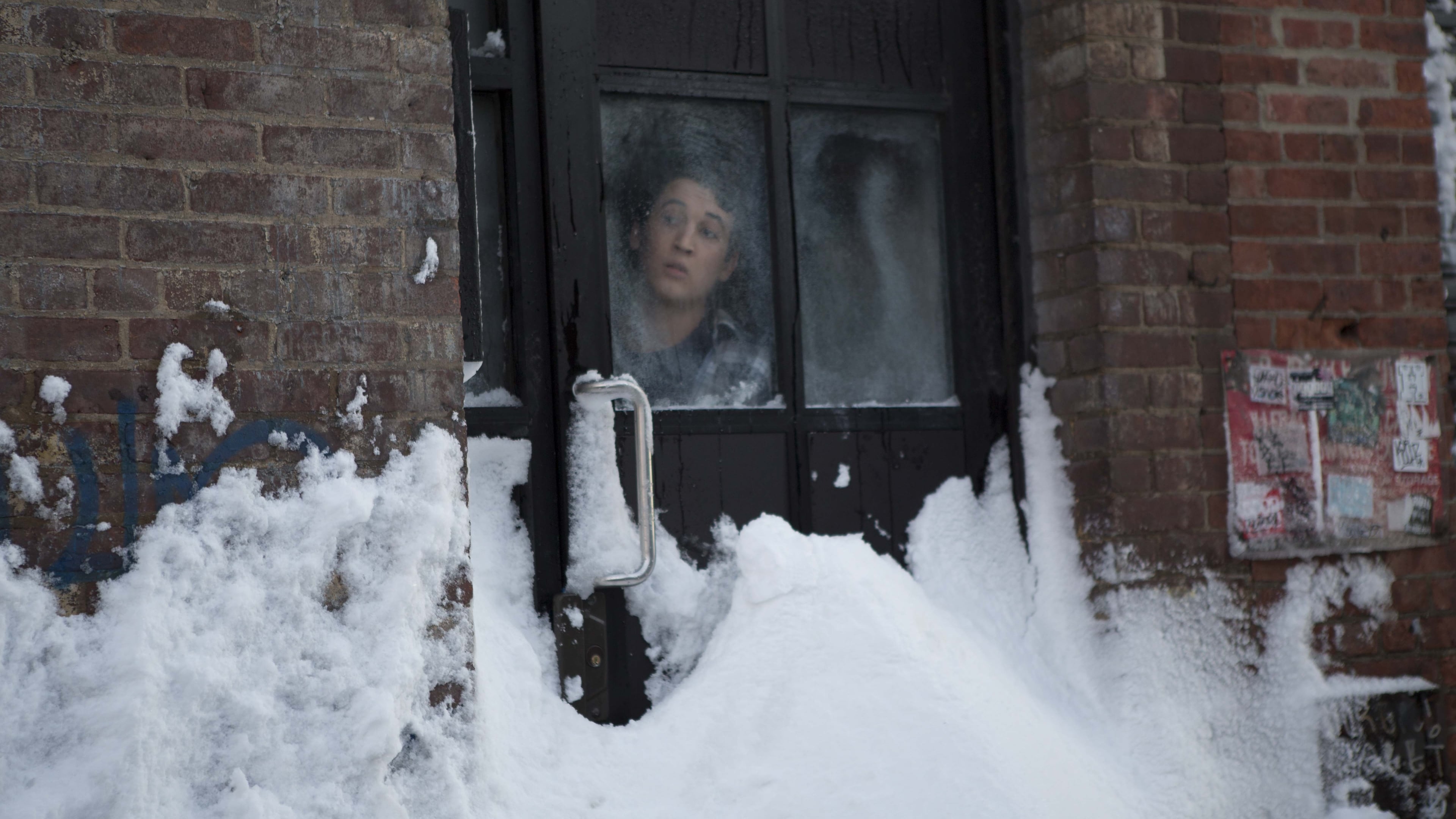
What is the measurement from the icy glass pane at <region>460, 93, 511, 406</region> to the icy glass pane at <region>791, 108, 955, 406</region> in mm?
695

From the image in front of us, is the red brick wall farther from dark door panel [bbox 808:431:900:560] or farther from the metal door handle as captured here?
dark door panel [bbox 808:431:900:560]

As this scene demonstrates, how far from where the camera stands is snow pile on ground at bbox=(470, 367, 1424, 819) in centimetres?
253

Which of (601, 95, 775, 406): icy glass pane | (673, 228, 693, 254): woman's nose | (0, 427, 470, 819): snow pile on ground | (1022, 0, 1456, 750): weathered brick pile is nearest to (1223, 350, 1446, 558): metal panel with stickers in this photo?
(1022, 0, 1456, 750): weathered brick pile

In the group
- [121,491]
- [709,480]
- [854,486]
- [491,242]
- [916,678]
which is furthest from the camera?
[854,486]

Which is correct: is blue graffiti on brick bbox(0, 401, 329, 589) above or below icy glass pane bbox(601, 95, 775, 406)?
below

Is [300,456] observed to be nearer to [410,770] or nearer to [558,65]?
[410,770]

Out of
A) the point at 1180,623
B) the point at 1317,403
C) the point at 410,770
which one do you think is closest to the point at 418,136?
the point at 410,770

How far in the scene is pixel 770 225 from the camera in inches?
119

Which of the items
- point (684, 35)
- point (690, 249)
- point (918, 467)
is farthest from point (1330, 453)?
point (684, 35)

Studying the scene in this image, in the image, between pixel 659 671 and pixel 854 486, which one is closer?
pixel 659 671

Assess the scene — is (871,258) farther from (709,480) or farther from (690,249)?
(709,480)

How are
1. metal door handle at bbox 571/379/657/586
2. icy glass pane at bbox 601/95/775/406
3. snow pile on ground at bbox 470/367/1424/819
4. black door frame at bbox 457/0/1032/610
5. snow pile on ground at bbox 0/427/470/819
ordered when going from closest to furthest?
snow pile on ground at bbox 0/427/470/819, snow pile on ground at bbox 470/367/1424/819, metal door handle at bbox 571/379/657/586, black door frame at bbox 457/0/1032/610, icy glass pane at bbox 601/95/775/406

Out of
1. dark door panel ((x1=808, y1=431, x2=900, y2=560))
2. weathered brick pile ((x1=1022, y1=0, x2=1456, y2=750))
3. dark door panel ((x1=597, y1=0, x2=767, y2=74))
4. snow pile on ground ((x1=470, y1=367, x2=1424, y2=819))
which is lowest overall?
snow pile on ground ((x1=470, y1=367, x2=1424, y2=819))

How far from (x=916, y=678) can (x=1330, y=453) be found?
1245 millimetres
